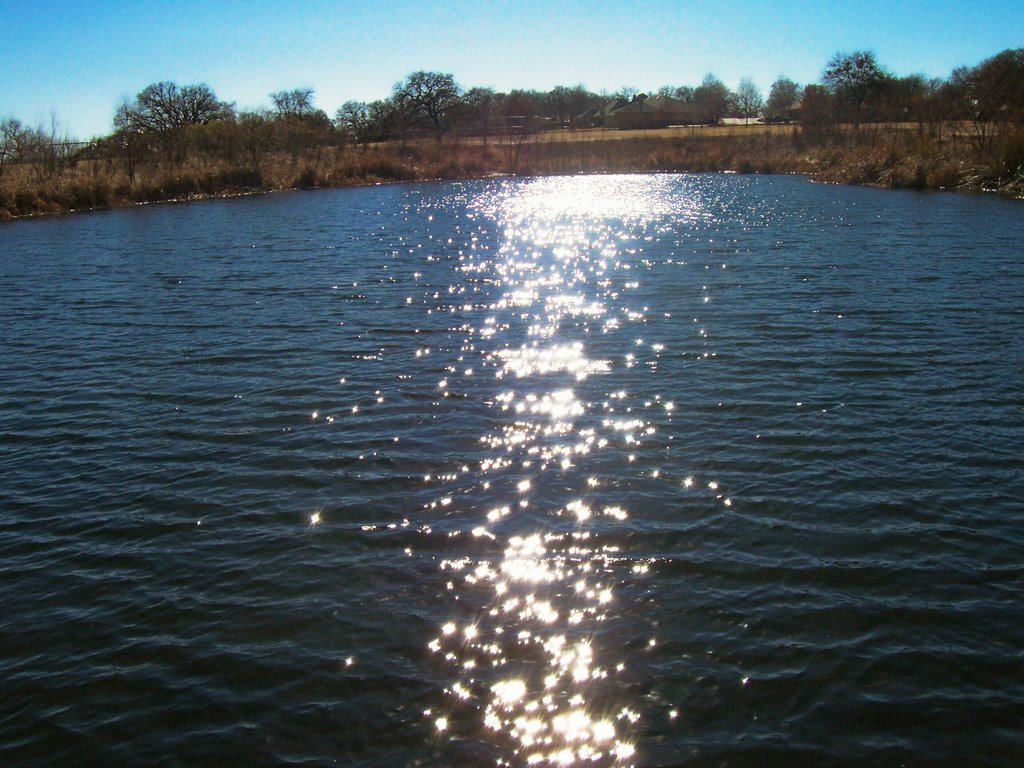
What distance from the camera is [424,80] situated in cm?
12044

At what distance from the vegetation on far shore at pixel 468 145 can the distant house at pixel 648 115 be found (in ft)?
21.9

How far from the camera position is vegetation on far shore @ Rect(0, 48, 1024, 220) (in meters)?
50.6

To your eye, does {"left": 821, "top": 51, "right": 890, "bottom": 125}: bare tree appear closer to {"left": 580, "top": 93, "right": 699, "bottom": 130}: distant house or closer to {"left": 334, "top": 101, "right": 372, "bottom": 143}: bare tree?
{"left": 580, "top": 93, "right": 699, "bottom": 130}: distant house

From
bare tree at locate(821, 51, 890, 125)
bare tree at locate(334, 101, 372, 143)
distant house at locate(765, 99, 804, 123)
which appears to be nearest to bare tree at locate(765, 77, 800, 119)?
distant house at locate(765, 99, 804, 123)

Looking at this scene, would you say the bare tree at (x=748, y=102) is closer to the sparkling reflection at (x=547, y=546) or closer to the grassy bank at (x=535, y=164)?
the grassy bank at (x=535, y=164)

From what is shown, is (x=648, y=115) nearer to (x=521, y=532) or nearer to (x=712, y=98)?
(x=712, y=98)

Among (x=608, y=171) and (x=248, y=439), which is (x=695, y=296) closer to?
(x=248, y=439)

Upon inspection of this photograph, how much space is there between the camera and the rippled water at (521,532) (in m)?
6.22

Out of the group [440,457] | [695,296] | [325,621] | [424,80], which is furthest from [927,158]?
Result: [424,80]

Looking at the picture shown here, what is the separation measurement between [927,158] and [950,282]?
3505 cm

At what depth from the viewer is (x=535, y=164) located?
84.7m

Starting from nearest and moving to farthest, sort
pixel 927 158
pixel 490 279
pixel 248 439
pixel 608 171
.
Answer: pixel 248 439 → pixel 490 279 → pixel 927 158 → pixel 608 171

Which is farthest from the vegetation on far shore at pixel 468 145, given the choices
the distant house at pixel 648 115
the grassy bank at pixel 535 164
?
the distant house at pixel 648 115

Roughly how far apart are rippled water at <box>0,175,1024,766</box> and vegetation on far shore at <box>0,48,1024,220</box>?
3511 cm
